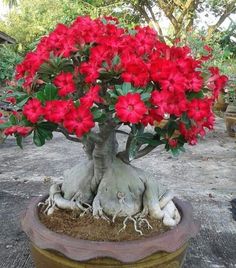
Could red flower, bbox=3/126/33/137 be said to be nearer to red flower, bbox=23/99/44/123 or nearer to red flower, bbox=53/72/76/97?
red flower, bbox=23/99/44/123

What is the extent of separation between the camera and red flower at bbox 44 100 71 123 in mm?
1304

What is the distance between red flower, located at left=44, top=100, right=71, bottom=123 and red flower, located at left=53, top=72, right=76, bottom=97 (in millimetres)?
61

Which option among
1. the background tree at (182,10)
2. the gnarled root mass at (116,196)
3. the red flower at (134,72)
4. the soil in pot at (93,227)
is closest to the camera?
the red flower at (134,72)

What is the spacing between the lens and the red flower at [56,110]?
1.30m

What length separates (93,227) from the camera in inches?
64.7

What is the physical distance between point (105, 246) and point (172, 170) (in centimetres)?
269

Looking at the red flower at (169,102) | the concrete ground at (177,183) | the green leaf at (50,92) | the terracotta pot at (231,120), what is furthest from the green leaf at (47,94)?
the terracotta pot at (231,120)

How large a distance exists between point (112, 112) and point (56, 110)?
0.82 ft

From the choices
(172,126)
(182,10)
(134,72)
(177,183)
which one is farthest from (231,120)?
(182,10)

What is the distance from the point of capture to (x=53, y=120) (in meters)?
1.32

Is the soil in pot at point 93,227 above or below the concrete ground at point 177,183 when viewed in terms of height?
above

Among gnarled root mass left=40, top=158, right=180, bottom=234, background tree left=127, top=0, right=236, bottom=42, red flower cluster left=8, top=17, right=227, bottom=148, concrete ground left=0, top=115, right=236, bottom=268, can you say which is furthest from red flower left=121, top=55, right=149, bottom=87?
background tree left=127, top=0, right=236, bottom=42

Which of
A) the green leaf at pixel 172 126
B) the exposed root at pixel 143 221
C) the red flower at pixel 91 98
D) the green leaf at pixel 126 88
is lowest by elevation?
the exposed root at pixel 143 221

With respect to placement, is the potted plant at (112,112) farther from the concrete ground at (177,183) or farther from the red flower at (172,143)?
the concrete ground at (177,183)
